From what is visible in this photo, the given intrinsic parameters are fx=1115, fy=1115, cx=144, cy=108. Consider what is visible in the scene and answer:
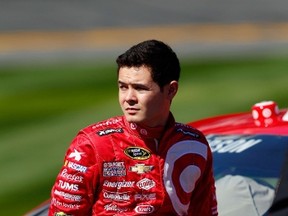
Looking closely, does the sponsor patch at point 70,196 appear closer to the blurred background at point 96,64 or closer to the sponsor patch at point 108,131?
the sponsor patch at point 108,131

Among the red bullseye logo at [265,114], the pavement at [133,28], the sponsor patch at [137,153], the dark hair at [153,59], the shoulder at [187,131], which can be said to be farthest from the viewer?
the pavement at [133,28]

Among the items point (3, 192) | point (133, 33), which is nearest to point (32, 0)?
point (133, 33)

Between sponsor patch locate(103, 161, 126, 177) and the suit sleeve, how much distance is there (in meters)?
0.04

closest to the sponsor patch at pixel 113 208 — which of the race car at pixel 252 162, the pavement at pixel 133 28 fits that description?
the race car at pixel 252 162

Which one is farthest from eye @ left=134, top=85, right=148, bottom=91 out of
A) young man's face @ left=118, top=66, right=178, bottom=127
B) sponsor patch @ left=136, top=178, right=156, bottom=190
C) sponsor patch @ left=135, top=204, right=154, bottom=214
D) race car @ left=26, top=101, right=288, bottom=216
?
race car @ left=26, top=101, right=288, bottom=216

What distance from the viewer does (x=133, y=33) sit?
17844mm

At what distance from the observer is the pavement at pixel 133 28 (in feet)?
51.9

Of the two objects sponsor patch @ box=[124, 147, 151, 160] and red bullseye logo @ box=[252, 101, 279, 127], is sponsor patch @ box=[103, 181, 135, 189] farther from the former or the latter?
red bullseye logo @ box=[252, 101, 279, 127]

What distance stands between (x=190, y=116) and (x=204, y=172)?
5909 millimetres

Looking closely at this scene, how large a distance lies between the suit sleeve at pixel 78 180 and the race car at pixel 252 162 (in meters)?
0.88

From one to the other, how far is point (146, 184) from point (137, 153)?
139 millimetres

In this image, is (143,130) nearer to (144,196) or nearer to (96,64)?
(144,196)

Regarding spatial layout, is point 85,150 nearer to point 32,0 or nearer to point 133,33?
point 133,33

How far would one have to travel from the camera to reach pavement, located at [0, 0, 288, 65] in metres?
15.8
